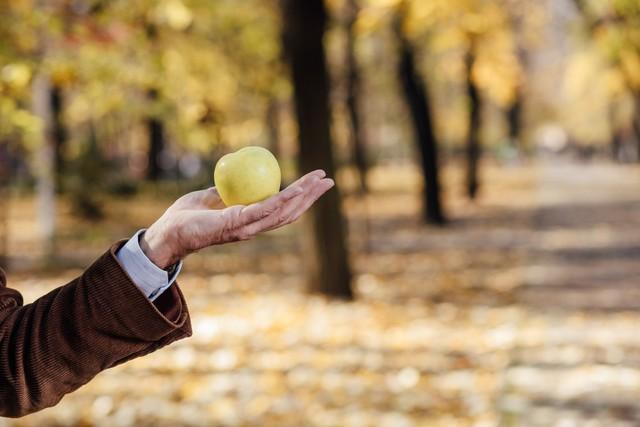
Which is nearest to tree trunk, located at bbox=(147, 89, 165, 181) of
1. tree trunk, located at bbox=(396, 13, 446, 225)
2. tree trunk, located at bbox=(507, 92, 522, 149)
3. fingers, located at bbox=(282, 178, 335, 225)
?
tree trunk, located at bbox=(396, 13, 446, 225)

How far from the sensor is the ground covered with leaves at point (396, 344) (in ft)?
18.6

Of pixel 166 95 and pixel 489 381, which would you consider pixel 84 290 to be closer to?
pixel 489 381

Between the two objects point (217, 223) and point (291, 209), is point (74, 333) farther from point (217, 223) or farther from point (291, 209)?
point (291, 209)

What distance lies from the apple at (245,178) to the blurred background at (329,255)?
10.6ft

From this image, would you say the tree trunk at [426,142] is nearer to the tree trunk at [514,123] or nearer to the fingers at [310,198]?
the fingers at [310,198]

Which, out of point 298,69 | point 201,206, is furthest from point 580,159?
point 201,206

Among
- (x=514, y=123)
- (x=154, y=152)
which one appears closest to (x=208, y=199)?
(x=154, y=152)

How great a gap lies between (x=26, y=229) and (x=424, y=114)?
8.58 metres

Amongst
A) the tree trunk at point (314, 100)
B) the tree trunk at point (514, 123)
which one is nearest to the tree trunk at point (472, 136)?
the tree trunk at point (314, 100)

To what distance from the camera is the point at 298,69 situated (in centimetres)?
924

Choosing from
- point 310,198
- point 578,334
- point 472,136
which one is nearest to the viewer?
point 310,198

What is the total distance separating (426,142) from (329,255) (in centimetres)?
912

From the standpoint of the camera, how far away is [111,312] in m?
1.96

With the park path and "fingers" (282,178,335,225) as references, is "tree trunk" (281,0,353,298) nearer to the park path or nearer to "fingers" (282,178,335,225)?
the park path
